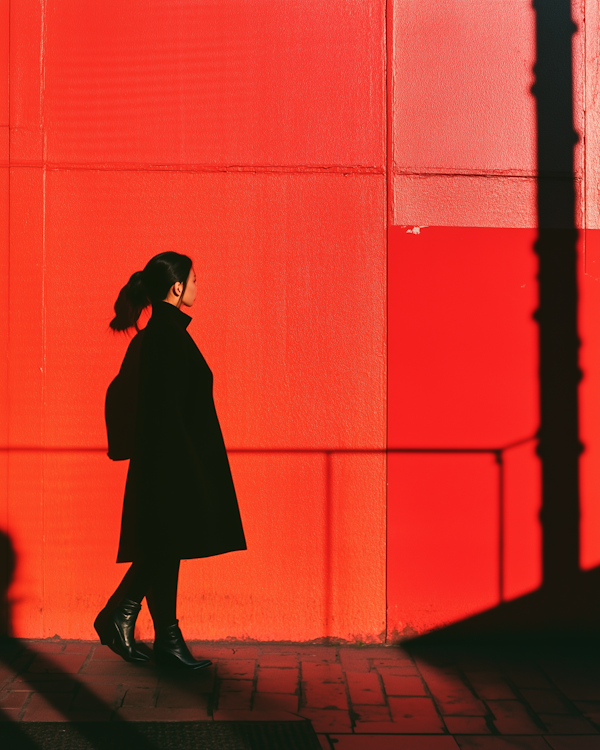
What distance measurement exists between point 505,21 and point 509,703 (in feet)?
11.7

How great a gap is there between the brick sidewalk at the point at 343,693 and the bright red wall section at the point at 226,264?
0.31 metres

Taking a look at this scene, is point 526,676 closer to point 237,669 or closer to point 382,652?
point 382,652

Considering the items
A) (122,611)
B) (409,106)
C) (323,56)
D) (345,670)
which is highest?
(323,56)

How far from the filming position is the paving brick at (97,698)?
312cm

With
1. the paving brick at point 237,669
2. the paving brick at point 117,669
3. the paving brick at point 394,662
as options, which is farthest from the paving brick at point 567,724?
the paving brick at point 117,669

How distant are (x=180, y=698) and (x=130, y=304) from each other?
2.05 metres

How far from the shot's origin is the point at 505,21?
4062mm

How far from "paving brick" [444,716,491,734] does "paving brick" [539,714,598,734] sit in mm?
267

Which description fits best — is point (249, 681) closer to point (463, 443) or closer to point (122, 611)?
point (122, 611)

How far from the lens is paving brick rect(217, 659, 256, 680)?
350 cm

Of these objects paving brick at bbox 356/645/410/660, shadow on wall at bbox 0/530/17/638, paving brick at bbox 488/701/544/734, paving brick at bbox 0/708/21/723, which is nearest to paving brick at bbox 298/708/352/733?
paving brick at bbox 488/701/544/734

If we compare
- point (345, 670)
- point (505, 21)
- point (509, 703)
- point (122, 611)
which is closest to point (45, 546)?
point (122, 611)

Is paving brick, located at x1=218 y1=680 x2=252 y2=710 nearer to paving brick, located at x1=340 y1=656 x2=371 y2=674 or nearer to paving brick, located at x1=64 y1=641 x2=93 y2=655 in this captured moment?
paving brick, located at x1=340 y1=656 x2=371 y2=674

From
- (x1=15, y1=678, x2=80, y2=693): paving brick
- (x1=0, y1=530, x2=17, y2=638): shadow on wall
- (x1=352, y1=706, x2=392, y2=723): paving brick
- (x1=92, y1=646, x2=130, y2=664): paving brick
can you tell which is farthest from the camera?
(x1=0, y1=530, x2=17, y2=638): shadow on wall
